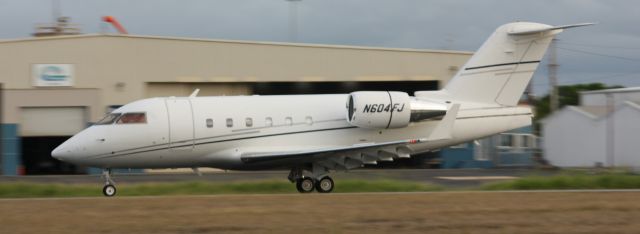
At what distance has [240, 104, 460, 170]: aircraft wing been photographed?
2273 cm

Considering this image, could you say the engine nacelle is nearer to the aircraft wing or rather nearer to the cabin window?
the aircraft wing

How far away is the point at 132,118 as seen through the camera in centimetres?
2284

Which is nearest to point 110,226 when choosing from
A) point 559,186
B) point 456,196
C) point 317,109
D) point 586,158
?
point 456,196

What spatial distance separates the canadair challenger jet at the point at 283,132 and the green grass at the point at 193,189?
66cm

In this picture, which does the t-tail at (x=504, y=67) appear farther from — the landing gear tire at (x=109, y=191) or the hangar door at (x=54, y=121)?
the hangar door at (x=54, y=121)

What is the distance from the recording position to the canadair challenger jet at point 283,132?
22.7 m

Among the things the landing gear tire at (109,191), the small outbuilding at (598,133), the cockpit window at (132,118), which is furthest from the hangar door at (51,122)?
the small outbuilding at (598,133)

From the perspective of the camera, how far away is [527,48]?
25.1 metres

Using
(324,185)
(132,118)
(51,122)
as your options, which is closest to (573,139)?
(51,122)

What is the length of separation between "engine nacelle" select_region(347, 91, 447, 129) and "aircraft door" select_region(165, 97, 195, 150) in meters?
4.06

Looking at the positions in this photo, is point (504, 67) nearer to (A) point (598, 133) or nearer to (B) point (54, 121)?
(A) point (598, 133)

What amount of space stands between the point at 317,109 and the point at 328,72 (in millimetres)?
18162

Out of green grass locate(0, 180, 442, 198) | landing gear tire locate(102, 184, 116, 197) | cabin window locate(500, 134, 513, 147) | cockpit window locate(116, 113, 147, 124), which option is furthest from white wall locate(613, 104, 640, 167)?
landing gear tire locate(102, 184, 116, 197)

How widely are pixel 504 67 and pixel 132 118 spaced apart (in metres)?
10.1
